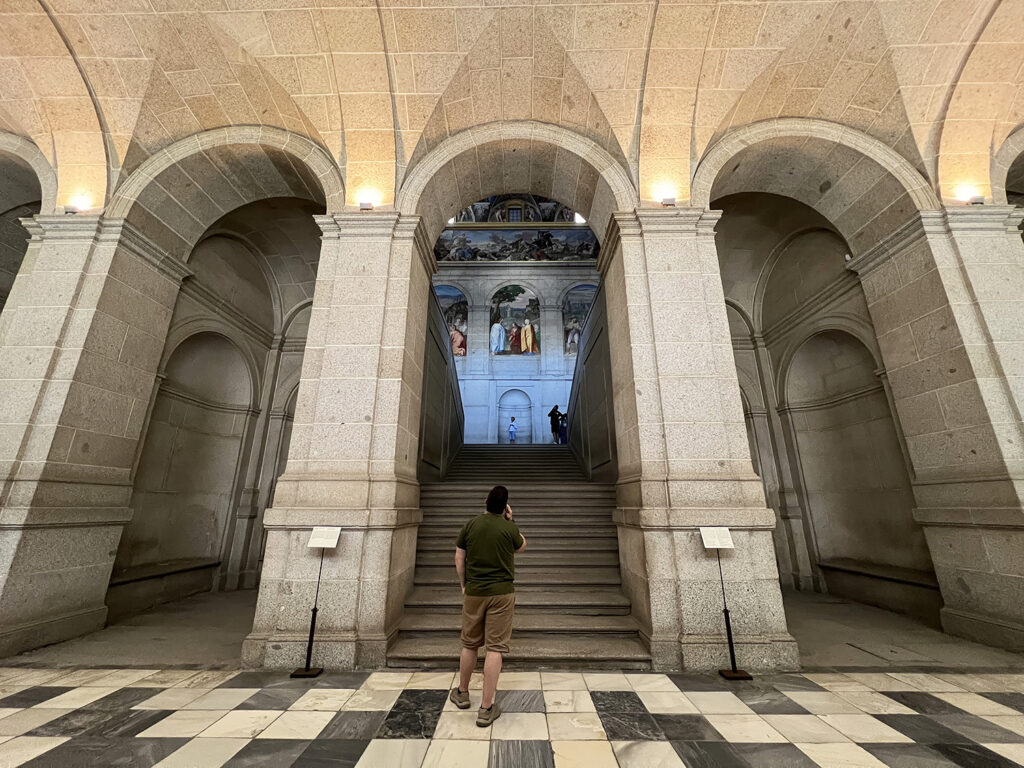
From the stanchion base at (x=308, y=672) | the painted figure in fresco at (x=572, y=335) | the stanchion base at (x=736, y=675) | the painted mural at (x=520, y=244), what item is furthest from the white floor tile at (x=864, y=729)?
the painted mural at (x=520, y=244)

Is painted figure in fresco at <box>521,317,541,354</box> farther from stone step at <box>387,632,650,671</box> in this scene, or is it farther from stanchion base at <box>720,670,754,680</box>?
stanchion base at <box>720,670,754,680</box>

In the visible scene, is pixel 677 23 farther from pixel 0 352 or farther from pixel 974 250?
pixel 0 352

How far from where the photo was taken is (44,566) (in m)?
4.68

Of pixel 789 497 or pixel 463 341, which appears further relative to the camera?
pixel 463 341

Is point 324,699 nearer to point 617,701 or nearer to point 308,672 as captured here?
point 308,672

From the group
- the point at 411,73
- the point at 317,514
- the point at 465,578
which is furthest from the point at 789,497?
the point at 411,73

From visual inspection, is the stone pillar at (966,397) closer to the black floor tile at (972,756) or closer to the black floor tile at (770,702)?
the black floor tile at (972,756)

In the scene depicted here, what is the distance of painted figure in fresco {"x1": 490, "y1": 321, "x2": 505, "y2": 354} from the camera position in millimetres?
18531

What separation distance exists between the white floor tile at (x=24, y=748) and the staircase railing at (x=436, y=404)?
4319mm

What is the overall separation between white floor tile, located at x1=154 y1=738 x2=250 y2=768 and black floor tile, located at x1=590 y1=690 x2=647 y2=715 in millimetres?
2497

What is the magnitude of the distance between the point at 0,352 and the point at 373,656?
587 centimetres

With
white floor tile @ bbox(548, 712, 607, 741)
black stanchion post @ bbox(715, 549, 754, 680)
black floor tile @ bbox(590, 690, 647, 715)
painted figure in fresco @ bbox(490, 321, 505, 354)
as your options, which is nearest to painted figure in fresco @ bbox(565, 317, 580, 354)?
painted figure in fresco @ bbox(490, 321, 505, 354)

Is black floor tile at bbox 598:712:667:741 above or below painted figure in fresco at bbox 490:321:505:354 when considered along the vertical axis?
below

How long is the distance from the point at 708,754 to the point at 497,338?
1683cm
